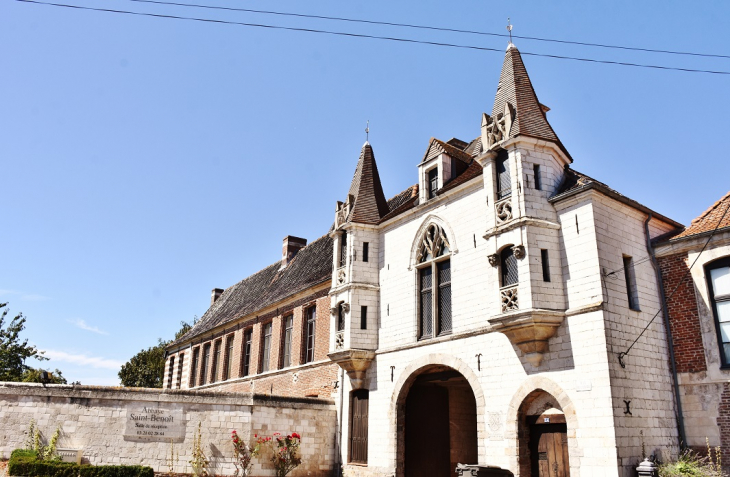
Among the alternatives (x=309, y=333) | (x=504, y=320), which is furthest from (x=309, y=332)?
(x=504, y=320)

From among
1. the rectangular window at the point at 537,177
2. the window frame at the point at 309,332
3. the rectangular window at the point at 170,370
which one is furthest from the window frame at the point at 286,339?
the rectangular window at the point at 170,370

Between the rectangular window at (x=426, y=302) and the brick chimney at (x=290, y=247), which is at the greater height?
the brick chimney at (x=290, y=247)

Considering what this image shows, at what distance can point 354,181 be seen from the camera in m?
22.1

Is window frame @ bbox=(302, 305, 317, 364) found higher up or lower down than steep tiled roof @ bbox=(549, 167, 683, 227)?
lower down

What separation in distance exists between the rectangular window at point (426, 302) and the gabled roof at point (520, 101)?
517 centimetres

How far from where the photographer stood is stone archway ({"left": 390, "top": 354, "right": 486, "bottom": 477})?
16.6 metres

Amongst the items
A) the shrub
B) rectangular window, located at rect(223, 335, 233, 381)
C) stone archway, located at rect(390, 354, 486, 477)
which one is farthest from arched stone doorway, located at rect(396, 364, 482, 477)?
rectangular window, located at rect(223, 335, 233, 381)

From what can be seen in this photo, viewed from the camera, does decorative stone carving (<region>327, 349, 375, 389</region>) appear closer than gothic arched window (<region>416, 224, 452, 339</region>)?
No

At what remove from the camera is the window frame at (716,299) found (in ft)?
40.5

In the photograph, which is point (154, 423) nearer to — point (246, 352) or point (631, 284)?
point (246, 352)

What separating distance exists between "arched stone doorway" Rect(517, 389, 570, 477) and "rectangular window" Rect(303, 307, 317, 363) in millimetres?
10867

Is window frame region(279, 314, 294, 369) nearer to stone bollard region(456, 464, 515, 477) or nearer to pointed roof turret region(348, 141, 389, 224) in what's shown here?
pointed roof turret region(348, 141, 389, 224)

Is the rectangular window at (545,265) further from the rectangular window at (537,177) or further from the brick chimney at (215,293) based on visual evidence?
the brick chimney at (215,293)

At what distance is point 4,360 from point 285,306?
27.0 metres
